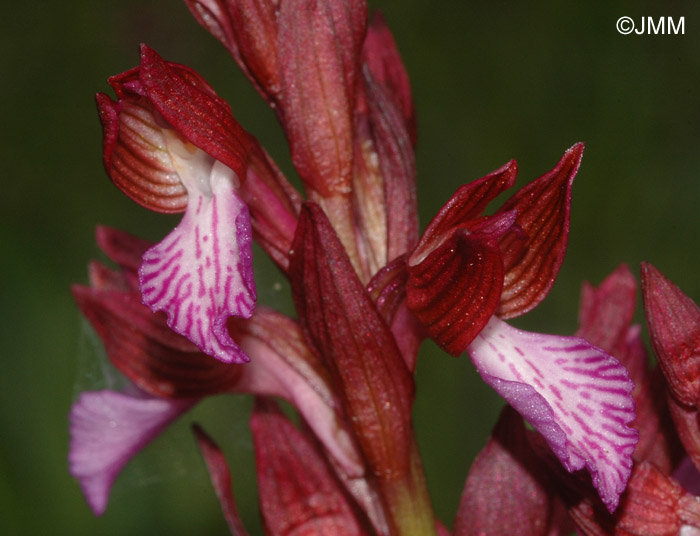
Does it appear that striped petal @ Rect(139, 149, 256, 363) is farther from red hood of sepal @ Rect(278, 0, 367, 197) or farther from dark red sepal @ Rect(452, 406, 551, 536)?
dark red sepal @ Rect(452, 406, 551, 536)

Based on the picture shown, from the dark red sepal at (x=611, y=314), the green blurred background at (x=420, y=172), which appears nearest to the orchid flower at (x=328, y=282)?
the dark red sepal at (x=611, y=314)

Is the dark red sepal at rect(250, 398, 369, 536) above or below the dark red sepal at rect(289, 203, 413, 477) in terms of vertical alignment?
below

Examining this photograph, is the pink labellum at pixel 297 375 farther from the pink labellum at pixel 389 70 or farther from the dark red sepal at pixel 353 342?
the pink labellum at pixel 389 70

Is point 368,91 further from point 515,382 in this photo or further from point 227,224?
point 515,382

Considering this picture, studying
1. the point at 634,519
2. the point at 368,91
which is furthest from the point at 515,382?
the point at 368,91

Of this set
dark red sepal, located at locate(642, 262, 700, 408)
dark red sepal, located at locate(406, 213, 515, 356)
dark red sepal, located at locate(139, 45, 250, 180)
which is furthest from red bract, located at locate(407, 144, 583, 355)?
dark red sepal, located at locate(139, 45, 250, 180)

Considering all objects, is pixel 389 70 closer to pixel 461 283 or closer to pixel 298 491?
pixel 461 283
